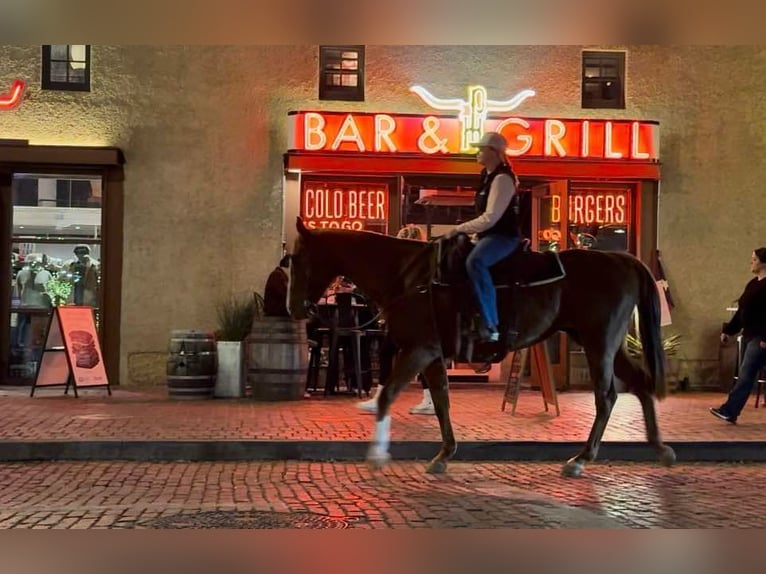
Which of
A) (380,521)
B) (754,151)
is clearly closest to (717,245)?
(754,151)

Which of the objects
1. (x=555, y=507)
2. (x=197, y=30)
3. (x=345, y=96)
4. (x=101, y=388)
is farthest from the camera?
(x=345, y=96)

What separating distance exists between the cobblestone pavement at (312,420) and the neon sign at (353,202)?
273 cm

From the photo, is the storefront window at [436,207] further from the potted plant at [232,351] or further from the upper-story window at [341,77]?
the potted plant at [232,351]

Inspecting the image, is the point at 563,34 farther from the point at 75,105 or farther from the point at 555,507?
the point at 75,105

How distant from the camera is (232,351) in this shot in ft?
35.2

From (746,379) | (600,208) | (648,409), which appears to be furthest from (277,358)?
(600,208)

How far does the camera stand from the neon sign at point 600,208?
41.3ft

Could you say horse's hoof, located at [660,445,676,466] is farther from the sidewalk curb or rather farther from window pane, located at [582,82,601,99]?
window pane, located at [582,82,601,99]

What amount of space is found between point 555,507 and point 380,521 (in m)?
1.27

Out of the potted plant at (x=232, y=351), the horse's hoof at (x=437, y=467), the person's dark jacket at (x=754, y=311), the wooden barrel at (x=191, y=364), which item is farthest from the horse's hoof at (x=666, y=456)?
the wooden barrel at (x=191, y=364)

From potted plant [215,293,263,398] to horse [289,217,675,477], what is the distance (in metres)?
4.23

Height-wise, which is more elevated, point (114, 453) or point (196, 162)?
point (196, 162)

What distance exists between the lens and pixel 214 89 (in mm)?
12016

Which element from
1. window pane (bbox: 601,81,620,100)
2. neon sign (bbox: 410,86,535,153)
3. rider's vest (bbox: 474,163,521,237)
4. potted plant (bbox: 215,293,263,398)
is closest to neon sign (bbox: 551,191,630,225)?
window pane (bbox: 601,81,620,100)
